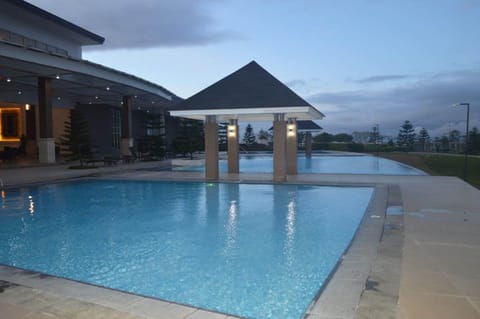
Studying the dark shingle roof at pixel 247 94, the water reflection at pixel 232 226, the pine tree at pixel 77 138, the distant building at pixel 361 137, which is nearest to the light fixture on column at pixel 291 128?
the dark shingle roof at pixel 247 94

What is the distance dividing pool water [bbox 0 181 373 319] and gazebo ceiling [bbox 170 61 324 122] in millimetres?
2712

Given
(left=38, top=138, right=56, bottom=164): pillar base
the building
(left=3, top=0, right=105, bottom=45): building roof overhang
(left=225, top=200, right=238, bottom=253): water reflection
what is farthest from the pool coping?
(left=3, top=0, right=105, bottom=45): building roof overhang

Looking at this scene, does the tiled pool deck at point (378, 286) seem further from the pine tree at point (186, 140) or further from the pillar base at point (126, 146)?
the pine tree at point (186, 140)

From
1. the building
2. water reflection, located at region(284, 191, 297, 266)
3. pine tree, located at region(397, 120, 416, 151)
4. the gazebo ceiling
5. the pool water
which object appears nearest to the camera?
the pool water

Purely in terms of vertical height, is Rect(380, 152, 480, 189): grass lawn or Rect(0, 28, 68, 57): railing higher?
Rect(0, 28, 68, 57): railing

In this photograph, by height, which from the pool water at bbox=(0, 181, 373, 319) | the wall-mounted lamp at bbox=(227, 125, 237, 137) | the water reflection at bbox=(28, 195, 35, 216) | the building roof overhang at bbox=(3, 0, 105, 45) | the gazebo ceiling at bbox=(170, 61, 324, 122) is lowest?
the pool water at bbox=(0, 181, 373, 319)

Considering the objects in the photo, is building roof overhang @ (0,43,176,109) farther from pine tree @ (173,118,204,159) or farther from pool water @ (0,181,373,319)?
pool water @ (0,181,373,319)

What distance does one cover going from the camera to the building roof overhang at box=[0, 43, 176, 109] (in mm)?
15297

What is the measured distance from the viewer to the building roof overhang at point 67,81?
50.2 ft

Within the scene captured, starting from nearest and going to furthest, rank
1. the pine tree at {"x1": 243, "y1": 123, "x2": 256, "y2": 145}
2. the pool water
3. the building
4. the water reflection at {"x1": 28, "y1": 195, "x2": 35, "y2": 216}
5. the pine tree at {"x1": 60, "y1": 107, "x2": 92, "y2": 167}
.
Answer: the pool water → the water reflection at {"x1": 28, "y1": 195, "x2": 35, "y2": 216} → the building → the pine tree at {"x1": 60, "y1": 107, "x2": 92, "y2": 167} → the pine tree at {"x1": 243, "y1": 123, "x2": 256, "y2": 145}

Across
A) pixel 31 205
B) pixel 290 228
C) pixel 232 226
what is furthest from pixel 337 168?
pixel 31 205

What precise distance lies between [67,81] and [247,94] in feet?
38.8

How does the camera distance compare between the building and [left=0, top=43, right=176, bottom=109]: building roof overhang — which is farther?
the building

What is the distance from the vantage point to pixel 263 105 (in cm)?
1231
